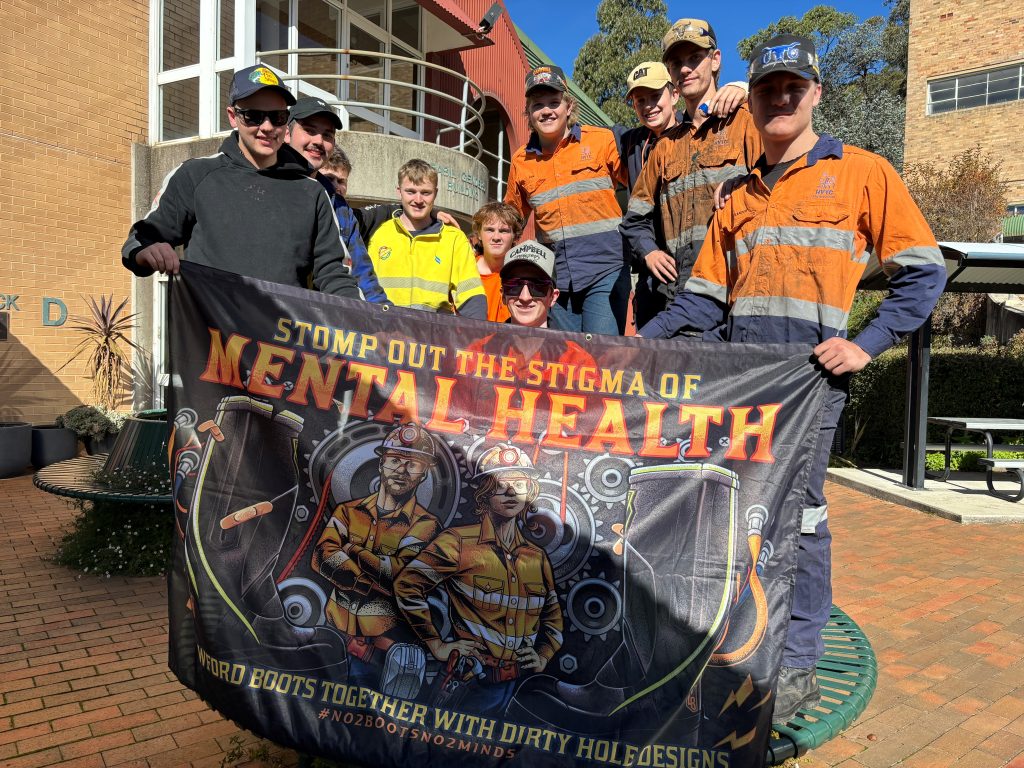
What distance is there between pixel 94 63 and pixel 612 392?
10086 mm

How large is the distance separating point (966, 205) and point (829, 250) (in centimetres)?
2188

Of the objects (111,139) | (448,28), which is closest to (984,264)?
(448,28)

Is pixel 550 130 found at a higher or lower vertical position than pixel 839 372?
higher

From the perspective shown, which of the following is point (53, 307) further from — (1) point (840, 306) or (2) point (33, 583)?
(1) point (840, 306)

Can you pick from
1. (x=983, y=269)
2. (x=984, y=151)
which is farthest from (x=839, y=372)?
(x=984, y=151)

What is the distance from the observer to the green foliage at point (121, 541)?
5.24m

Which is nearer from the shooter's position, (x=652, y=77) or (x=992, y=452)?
(x=652, y=77)

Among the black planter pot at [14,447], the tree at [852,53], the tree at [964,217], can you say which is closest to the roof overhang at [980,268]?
the black planter pot at [14,447]

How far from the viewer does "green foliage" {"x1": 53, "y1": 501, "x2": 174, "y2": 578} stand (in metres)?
5.24

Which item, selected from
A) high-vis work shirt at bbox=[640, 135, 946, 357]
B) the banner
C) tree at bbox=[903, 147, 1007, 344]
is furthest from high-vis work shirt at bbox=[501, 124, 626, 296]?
tree at bbox=[903, 147, 1007, 344]

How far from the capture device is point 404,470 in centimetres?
244

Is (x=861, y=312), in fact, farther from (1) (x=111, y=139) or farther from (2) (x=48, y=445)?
(2) (x=48, y=445)

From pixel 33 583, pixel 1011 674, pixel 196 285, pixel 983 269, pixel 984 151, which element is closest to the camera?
pixel 196 285

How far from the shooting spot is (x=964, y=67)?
80.5ft
